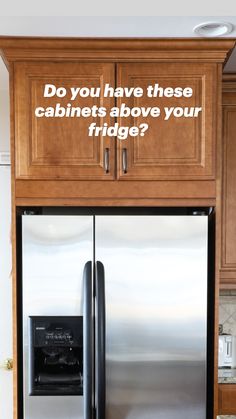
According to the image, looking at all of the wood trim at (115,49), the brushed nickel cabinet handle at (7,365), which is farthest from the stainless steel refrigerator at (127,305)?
the brushed nickel cabinet handle at (7,365)

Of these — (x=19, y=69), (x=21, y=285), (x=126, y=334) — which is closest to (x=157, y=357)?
(x=126, y=334)

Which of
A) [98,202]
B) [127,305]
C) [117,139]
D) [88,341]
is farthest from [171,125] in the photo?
[88,341]

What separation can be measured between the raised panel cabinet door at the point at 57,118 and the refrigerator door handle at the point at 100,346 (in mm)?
510

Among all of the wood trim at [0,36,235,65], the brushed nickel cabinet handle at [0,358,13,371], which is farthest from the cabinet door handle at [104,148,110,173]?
the brushed nickel cabinet handle at [0,358,13,371]

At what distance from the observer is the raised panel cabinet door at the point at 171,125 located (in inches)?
74.7

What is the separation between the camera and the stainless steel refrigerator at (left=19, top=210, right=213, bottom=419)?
1825 millimetres

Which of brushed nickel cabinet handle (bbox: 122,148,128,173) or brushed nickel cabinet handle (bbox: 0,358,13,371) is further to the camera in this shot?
brushed nickel cabinet handle (bbox: 0,358,13,371)

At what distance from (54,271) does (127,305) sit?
352mm

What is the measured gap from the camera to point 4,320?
2670 millimetres

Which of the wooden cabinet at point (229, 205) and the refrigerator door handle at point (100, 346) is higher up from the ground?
the wooden cabinet at point (229, 205)
